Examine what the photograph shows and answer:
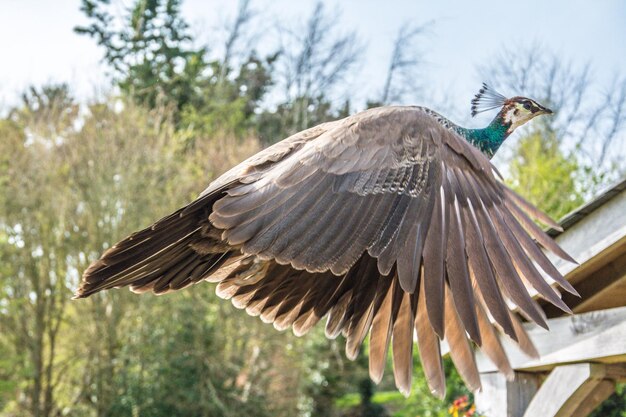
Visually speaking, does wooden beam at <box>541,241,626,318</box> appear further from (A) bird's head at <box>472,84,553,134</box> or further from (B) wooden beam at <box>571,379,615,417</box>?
(A) bird's head at <box>472,84,553,134</box>

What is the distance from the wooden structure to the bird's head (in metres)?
0.49

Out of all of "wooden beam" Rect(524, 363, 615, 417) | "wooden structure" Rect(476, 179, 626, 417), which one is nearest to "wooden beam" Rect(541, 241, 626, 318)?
"wooden structure" Rect(476, 179, 626, 417)

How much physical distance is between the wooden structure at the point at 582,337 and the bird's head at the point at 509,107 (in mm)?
493

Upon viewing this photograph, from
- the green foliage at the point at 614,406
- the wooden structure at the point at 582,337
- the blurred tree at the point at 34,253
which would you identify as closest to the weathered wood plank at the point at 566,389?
the wooden structure at the point at 582,337

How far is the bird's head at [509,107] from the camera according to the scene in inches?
164

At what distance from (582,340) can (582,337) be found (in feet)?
0.05

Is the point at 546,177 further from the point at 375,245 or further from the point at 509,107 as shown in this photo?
the point at 375,245

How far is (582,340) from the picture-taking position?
14.9 feet

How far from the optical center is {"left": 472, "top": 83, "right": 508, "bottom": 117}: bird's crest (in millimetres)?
4219

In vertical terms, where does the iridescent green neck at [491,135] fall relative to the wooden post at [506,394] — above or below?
above

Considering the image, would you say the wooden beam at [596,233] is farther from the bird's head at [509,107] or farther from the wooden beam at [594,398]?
the wooden beam at [594,398]

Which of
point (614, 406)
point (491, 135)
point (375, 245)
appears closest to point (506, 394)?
point (491, 135)

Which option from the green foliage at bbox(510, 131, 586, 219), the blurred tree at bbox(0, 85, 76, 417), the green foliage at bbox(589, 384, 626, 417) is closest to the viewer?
the green foliage at bbox(589, 384, 626, 417)

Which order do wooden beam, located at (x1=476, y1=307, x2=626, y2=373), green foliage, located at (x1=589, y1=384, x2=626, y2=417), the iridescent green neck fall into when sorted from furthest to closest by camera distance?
green foliage, located at (x1=589, y1=384, x2=626, y2=417), wooden beam, located at (x1=476, y1=307, x2=626, y2=373), the iridescent green neck
